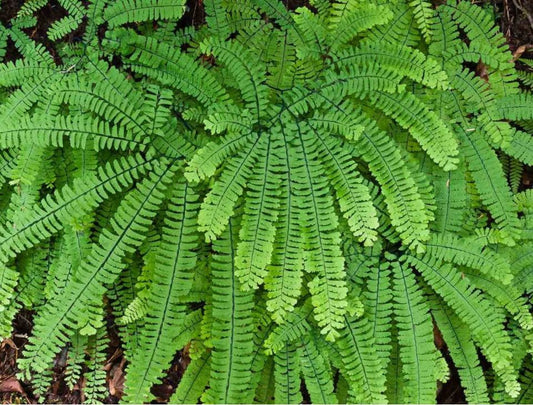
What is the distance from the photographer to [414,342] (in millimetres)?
3031

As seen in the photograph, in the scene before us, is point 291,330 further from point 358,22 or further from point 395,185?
point 358,22

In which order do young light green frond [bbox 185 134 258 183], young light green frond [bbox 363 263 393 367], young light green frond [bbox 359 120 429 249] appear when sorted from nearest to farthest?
1. young light green frond [bbox 185 134 258 183]
2. young light green frond [bbox 359 120 429 249]
3. young light green frond [bbox 363 263 393 367]

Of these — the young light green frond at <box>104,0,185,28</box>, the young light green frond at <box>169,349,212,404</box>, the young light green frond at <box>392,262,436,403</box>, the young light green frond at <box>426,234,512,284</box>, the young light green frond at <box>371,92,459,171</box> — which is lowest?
the young light green frond at <box>169,349,212,404</box>

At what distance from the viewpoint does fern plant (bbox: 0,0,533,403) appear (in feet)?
9.33

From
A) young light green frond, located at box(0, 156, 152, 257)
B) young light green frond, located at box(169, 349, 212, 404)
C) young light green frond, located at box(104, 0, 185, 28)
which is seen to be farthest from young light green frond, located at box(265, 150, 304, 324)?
→ young light green frond, located at box(104, 0, 185, 28)

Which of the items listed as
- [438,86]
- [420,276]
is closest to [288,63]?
[438,86]

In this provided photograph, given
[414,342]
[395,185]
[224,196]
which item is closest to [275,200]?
[224,196]

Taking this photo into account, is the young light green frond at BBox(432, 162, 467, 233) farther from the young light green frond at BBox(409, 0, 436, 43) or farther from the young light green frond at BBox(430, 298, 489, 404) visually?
the young light green frond at BBox(409, 0, 436, 43)

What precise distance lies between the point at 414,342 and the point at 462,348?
0.45 metres

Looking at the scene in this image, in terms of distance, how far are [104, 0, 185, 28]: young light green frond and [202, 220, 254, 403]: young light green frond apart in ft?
4.73

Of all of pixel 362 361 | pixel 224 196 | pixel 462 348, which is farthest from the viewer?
pixel 462 348

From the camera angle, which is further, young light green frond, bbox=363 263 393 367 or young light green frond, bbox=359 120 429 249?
young light green frond, bbox=363 263 393 367

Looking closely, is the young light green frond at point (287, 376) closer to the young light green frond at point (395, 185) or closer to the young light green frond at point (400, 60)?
the young light green frond at point (395, 185)

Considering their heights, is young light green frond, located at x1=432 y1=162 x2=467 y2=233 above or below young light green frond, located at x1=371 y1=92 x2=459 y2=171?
below
